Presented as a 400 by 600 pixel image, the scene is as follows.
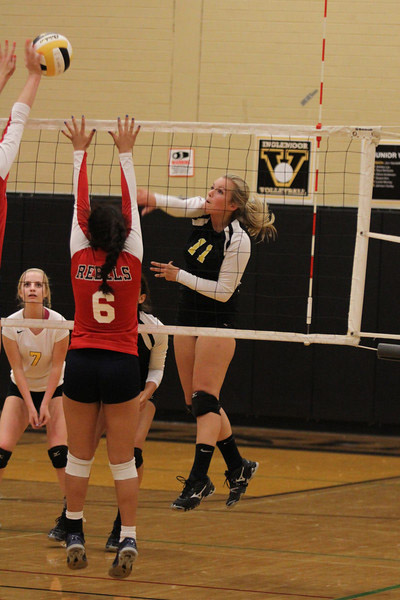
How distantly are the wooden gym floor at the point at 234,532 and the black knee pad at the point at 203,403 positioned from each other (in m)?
0.98

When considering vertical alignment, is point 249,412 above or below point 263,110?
below

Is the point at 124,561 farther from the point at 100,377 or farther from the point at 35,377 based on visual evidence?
the point at 35,377

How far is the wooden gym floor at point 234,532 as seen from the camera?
580 cm

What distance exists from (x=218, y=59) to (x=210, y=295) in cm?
648

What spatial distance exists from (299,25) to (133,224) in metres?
7.40

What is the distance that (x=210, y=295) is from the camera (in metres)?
6.37

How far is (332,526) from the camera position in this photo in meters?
7.63

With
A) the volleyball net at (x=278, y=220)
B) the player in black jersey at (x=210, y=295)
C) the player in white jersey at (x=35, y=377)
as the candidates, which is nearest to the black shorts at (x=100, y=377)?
the player in black jersey at (x=210, y=295)

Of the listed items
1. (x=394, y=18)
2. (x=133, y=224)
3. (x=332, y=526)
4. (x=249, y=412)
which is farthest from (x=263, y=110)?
(x=133, y=224)

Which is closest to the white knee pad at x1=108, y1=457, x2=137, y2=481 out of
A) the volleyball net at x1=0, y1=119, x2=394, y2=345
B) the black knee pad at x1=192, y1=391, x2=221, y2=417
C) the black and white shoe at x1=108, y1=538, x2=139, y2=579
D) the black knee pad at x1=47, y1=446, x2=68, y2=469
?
the black and white shoe at x1=108, y1=538, x2=139, y2=579

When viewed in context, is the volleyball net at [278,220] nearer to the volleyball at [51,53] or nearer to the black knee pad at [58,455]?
the black knee pad at [58,455]

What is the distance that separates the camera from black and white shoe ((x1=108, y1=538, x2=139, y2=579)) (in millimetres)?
5184

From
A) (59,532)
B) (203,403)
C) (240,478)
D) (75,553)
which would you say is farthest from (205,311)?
(75,553)

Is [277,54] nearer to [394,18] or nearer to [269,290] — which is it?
[394,18]
